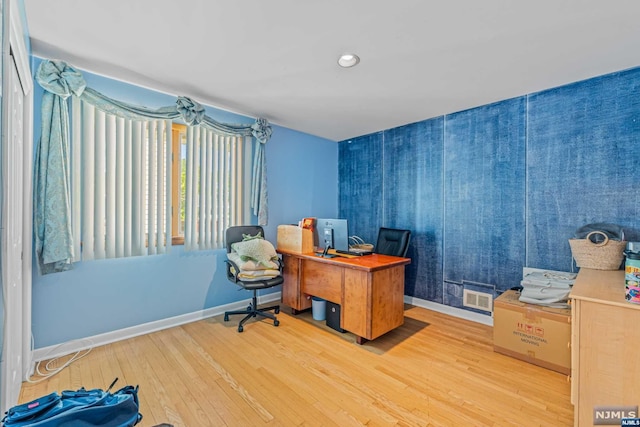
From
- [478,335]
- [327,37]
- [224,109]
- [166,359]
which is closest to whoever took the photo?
[327,37]

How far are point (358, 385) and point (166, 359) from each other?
1567 mm

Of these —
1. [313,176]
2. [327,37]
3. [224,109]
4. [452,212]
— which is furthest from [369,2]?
[313,176]

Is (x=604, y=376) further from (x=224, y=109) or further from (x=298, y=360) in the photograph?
(x=224, y=109)

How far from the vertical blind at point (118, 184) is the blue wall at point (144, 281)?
18cm

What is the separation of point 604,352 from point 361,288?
4.98ft

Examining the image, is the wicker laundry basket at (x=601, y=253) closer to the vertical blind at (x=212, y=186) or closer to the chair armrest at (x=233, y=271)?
the chair armrest at (x=233, y=271)

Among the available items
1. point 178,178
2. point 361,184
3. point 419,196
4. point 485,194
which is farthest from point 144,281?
point 485,194

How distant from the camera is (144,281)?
2.68 metres

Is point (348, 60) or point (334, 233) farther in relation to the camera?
point (334, 233)

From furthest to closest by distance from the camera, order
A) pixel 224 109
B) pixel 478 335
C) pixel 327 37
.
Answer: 1. pixel 224 109
2. pixel 478 335
3. pixel 327 37

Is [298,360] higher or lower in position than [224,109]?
lower

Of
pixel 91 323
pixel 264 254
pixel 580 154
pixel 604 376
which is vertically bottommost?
pixel 91 323

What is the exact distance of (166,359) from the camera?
224 centimetres

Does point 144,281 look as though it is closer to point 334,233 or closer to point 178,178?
point 178,178
